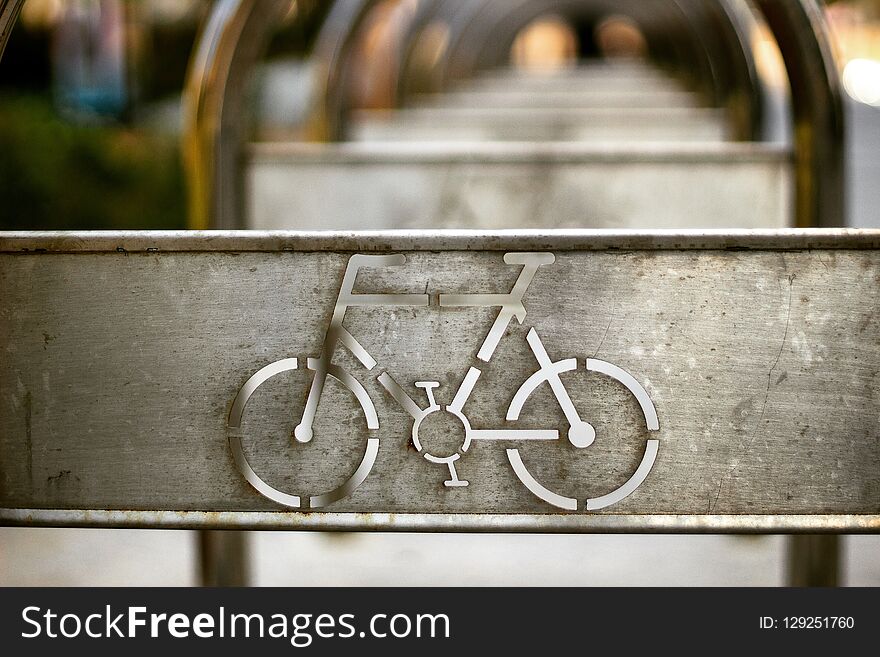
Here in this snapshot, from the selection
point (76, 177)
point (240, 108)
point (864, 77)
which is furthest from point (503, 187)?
point (864, 77)

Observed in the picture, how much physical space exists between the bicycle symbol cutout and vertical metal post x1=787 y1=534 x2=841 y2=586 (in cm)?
129

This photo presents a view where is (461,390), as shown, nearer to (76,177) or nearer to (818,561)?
(818,561)

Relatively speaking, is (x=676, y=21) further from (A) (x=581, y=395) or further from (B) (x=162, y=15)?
(A) (x=581, y=395)

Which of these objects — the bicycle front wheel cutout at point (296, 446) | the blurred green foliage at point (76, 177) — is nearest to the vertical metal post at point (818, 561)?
the bicycle front wheel cutout at point (296, 446)

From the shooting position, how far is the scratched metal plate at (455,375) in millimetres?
1600

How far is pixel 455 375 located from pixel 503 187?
1.83m

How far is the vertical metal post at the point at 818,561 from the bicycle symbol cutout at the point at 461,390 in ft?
4.24

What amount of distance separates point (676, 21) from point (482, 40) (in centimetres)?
354

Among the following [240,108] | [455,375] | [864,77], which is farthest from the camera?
[864,77]

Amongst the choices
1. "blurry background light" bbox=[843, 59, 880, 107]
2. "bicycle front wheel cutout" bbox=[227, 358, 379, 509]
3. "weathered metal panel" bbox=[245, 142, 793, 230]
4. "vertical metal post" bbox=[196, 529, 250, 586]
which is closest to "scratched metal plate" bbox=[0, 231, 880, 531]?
"bicycle front wheel cutout" bbox=[227, 358, 379, 509]

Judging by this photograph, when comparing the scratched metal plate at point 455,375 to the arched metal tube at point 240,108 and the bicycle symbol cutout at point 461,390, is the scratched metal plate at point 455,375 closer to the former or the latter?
the bicycle symbol cutout at point 461,390

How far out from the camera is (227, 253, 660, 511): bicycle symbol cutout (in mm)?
1611

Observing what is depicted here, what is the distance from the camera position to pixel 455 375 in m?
1.63

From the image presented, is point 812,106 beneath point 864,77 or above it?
beneath
